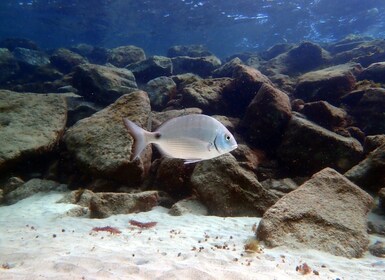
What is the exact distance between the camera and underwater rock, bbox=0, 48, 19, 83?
18645 mm

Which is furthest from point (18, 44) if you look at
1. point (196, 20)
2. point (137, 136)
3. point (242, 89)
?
point (137, 136)

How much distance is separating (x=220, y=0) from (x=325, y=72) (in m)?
30.5

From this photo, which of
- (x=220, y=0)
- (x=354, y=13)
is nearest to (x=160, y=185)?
(x=220, y=0)

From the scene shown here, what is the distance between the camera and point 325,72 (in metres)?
10.4

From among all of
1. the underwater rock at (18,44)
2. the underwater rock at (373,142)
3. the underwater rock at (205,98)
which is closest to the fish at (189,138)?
the underwater rock at (373,142)

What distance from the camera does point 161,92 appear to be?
10.6 meters

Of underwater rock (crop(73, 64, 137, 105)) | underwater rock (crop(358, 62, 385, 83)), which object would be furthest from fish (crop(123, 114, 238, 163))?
underwater rock (crop(358, 62, 385, 83))

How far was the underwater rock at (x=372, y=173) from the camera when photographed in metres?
5.25

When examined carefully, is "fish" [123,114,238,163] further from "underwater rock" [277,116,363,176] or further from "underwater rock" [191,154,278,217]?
"underwater rock" [277,116,363,176]

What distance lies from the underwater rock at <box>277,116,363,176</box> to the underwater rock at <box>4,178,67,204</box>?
213 inches

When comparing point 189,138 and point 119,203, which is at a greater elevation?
point 189,138

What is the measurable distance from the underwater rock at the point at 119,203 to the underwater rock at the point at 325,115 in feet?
16.6

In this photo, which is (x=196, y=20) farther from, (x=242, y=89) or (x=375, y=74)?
(x=242, y=89)

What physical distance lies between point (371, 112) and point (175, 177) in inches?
251
